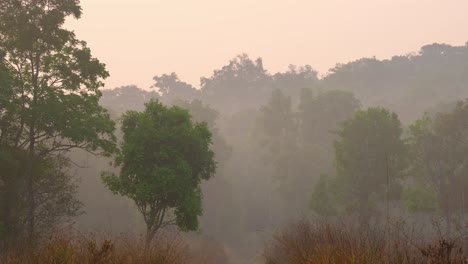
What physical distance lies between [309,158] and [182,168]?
44.7 meters

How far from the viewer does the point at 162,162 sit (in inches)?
913

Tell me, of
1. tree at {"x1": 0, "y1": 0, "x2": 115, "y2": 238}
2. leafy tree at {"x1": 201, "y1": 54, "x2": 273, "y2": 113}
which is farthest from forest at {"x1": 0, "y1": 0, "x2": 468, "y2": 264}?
leafy tree at {"x1": 201, "y1": 54, "x2": 273, "y2": 113}

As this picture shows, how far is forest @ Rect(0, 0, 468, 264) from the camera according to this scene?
948 cm

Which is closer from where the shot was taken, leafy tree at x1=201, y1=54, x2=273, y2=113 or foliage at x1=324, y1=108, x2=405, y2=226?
foliage at x1=324, y1=108, x2=405, y2=226

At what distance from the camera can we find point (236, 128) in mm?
101938

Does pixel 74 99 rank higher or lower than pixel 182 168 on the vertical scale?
higher

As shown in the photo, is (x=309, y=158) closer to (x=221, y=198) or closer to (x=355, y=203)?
(x=221, y=198)

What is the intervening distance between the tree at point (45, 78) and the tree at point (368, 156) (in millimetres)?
29018

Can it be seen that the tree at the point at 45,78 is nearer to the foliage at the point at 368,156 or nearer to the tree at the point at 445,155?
the foliage at the point at 368,156

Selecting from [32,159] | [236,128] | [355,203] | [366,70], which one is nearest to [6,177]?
[32,159]

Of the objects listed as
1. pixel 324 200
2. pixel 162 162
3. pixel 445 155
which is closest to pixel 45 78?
pixel 162 162

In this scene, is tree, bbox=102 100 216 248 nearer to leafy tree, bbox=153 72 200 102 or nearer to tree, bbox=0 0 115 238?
tree, bbox=0 0 115 238

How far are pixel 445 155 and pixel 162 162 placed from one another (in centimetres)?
3300

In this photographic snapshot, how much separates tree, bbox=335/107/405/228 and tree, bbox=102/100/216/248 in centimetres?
2471
